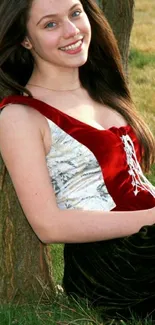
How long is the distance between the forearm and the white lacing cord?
0.59 feet

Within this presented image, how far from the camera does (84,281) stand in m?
3.38

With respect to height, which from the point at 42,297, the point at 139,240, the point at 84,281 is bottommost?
the point at 42,297

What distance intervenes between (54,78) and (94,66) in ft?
1.03

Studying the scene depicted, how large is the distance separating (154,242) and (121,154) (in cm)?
40

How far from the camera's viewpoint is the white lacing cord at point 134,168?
133 inches

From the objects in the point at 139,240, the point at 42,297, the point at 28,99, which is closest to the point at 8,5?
the point at 28,99

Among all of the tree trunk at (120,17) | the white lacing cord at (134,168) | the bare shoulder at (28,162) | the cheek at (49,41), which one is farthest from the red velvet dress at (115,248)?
the tree trunk at (120,17)

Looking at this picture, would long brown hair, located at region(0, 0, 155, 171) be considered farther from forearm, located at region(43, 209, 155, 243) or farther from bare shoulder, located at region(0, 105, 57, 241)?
forearm, located at region(43, 209, 155, 243)

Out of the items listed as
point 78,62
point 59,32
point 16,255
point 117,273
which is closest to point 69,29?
point 59,32

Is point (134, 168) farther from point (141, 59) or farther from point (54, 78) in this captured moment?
point (141, 59)

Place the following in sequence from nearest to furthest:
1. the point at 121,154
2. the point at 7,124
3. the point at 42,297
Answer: the point at 7,124 < the point at 121,154 < the point at 42,297

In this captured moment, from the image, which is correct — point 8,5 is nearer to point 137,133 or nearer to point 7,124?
point 7,124

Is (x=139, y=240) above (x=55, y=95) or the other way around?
the other way around

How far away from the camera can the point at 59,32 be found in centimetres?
327
